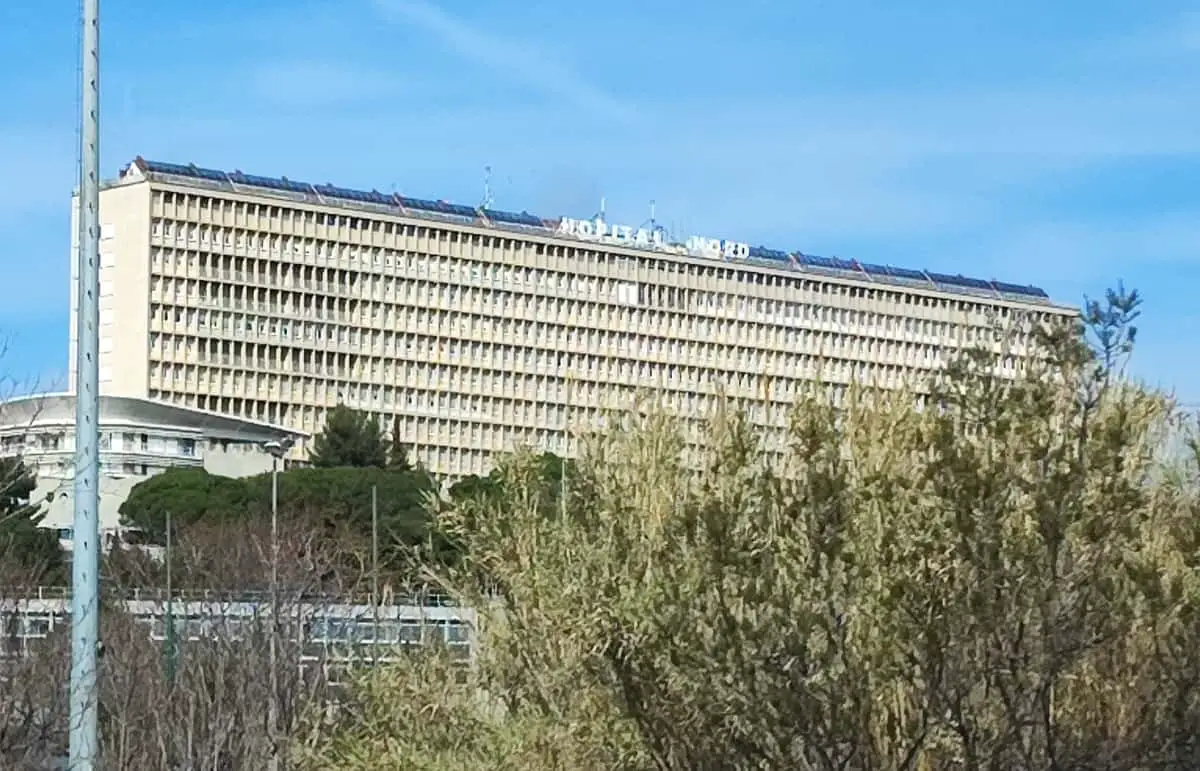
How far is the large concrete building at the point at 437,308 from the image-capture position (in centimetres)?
10881

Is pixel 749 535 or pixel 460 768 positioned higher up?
pixel 749 535

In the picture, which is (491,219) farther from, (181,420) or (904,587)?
(904,587)

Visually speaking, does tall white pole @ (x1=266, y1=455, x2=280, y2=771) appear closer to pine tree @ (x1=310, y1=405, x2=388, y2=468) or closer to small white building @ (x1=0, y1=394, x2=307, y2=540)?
pine tree @ (x1=310, y1=405, x2=388, y2=468)

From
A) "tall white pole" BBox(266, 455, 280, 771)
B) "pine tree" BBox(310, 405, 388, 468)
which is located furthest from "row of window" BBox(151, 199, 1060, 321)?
"tall white pole" BBox(266, 455, 280, 771)

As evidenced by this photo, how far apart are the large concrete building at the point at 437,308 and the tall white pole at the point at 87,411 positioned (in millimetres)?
89668

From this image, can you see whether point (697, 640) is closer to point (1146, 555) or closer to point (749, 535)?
point (749, 535)

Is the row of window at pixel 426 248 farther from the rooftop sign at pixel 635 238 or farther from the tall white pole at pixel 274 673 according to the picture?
the tall white pole at pixel 274 673

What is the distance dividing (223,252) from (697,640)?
322ft

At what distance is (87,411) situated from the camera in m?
14.0

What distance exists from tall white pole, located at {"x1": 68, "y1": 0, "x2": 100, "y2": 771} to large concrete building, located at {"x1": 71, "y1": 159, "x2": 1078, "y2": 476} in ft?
294

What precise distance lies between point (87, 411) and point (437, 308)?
104844mm

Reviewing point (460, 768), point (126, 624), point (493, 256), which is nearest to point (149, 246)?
point (493, 256)

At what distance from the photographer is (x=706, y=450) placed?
1523 cm

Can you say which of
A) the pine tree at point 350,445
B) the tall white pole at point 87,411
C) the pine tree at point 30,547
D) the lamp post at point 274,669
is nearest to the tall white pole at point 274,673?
the lamp post at point 274,669
